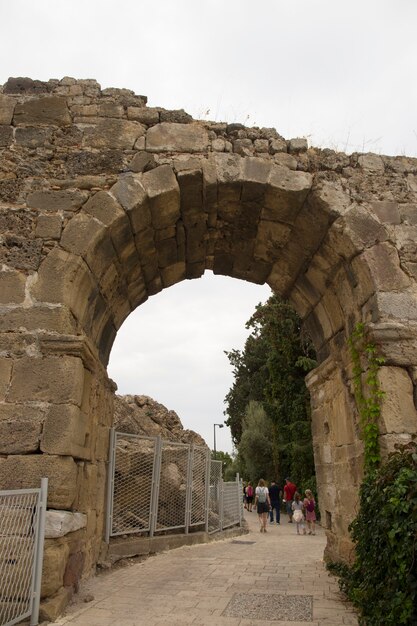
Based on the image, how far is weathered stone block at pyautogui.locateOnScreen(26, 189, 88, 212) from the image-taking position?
4.89 meters

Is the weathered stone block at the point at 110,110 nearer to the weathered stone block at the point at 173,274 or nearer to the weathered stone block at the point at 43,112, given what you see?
the weathered stone block at the point at 43,112

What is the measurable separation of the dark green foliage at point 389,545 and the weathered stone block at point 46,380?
253cm

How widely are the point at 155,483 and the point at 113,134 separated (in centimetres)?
545

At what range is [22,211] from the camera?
4883 mm

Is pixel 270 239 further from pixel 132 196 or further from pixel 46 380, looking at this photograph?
pixel 46 380

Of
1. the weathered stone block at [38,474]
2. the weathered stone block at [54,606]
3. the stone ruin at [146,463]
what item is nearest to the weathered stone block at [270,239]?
the weathered stone block at [38,474]

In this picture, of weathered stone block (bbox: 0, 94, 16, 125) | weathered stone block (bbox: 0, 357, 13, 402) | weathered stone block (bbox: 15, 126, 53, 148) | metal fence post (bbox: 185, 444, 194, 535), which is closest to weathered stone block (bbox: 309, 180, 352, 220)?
weathered stone block (bbox: 15, 126, 53, 148)

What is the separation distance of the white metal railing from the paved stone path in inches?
13.3

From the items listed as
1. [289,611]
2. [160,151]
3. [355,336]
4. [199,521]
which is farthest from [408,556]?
[199,521]

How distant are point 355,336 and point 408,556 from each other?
2471 millimetres

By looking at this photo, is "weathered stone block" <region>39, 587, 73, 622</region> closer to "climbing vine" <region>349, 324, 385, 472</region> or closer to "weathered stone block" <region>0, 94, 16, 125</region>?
"climbing vine" <region>349, 324, 385, 472</region>

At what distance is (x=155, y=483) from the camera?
807 centimetres

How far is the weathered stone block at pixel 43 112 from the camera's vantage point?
527 centimetres

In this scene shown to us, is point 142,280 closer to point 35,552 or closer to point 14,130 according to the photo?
point 14,130
